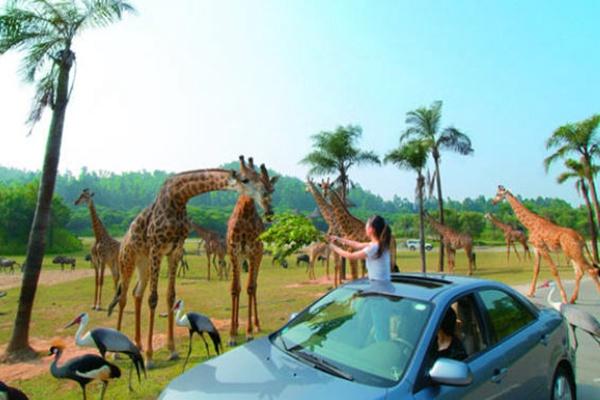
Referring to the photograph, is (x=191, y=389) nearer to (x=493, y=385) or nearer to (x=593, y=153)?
(x=493, y=385)

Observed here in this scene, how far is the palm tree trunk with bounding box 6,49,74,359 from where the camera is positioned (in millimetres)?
7520

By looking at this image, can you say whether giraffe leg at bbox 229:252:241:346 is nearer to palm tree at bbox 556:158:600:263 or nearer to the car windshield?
the car windshield

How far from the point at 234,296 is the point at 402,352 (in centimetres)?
561

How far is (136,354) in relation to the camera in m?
5.14

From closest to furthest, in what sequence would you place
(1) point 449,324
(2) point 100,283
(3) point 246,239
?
(1) point 449,324
(3) point 246,239
(2) point 100,283

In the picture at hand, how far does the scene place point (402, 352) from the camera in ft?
10.00

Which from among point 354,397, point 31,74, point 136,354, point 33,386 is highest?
point 31,74

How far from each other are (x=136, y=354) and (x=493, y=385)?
3.99 m

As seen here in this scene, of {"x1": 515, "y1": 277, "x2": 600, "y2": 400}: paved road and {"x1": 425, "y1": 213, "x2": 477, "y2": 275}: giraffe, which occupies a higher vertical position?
{"x1": 425, "y1": 213, "x2": 477, "y2": 275}: giraffe

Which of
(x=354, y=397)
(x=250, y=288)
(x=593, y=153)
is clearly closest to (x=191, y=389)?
(x=354, y=397)

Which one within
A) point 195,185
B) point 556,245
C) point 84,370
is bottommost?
point 84,370

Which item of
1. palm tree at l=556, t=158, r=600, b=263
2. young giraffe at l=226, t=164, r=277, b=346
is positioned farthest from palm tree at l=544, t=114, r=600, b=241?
young giraffe at l=226, t=164, r=277, b=346

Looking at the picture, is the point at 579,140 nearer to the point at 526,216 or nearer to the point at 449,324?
the point at 526,216

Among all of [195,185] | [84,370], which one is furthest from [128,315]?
[84,370]
